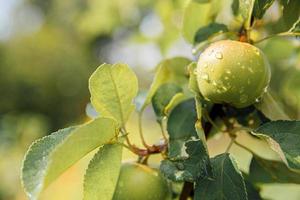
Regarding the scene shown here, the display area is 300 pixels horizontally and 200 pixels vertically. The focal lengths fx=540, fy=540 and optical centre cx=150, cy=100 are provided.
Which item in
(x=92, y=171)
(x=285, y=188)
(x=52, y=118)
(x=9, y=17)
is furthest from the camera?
(x=9, y=17)

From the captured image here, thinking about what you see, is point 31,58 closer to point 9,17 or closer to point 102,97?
point 9,17

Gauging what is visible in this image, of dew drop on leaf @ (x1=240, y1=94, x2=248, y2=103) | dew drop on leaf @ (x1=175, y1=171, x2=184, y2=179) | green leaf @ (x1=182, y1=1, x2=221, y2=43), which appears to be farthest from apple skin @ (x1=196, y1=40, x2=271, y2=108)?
green leaf @ (x1=182, y1=1, x2=221, y2=43)

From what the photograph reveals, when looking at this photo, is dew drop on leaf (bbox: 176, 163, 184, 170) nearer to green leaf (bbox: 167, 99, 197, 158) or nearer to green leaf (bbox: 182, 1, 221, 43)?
green leaf (bbox: 167, 99, 197, 158)

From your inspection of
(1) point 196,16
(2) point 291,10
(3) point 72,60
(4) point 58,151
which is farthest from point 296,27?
(3) point 72,60

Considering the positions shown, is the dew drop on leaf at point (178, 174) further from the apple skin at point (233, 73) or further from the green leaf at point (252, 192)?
the green leaf at point (252, 192)

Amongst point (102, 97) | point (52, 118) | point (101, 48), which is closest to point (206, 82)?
point (102, 97)

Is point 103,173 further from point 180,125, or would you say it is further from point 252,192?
point 252,192
